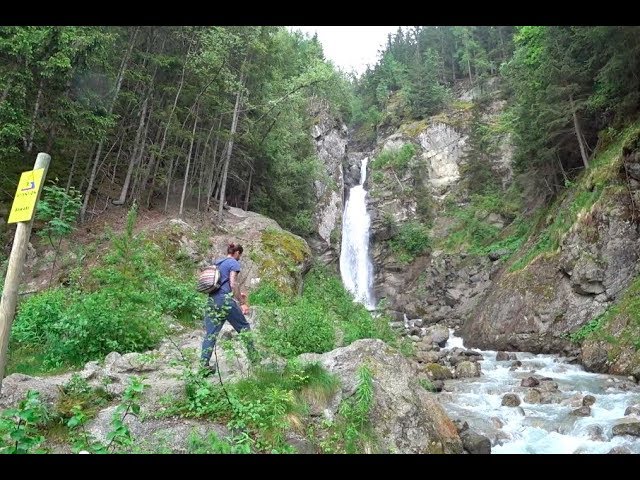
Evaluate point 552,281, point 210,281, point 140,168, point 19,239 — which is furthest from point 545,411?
point 140,168

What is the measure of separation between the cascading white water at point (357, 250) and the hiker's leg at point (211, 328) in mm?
28479

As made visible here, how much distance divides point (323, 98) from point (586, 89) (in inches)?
1058

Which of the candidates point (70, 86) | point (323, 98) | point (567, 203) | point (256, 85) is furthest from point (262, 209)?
point (323, 98)

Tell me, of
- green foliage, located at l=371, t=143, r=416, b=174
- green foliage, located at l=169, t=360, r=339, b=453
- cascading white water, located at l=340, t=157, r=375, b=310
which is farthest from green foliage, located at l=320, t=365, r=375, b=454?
green foliage, located at l=371, t=143, r=416, b=174

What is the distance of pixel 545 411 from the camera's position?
35.6ft

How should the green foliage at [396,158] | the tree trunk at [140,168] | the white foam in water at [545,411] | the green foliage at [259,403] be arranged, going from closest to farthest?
the green foliage at [259,403] → the white foam in water at [545,411] → the tree trunk at [140,168] → the green foliage at [396,158]

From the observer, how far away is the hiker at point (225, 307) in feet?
19.5

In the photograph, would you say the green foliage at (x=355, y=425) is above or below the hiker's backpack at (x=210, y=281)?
below

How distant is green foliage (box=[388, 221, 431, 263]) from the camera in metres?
37.0

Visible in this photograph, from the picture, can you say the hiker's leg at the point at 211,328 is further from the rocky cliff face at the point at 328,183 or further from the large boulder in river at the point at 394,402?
the rocky cliff face at the point at 328,183

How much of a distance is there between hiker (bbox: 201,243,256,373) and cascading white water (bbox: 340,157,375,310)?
28063 millimetres

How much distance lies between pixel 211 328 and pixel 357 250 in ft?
107

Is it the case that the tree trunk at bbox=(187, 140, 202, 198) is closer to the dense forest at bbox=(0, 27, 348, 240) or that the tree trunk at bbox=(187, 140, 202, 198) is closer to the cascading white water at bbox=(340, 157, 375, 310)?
the dense forest at bbox=(0, 27, 348, 240)

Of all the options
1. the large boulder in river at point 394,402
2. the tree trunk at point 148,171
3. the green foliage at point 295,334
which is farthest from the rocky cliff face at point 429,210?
the large boulder in river at point 394,402
